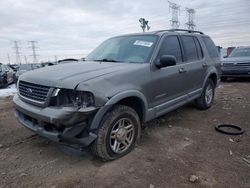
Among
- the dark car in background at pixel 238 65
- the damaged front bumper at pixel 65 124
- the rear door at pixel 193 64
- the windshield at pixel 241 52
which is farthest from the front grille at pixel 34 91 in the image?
the windshield at pixel 241 52

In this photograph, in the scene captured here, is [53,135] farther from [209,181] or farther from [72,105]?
[209,181]

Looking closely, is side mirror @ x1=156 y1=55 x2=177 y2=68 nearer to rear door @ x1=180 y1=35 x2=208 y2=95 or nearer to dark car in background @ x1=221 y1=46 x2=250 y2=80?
rear door @ x1=180 y1=35 x2=208 y2=95

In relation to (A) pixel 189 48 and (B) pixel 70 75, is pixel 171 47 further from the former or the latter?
(B) pixel 70 75

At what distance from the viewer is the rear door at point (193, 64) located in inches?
190

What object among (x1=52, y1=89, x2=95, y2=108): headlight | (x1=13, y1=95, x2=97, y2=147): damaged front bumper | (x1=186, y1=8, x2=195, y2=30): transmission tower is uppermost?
(x1=186, y1=8, x2=195, y2=30): transmission tower

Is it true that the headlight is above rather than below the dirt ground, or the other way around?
above

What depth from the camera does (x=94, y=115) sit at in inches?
113

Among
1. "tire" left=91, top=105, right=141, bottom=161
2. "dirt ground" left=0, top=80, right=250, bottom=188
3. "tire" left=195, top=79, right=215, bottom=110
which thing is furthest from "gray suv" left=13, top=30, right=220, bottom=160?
"tire" left=195, top=79, right=215, bottom=110

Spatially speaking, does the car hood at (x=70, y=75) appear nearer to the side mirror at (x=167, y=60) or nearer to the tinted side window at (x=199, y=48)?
the side mirror at (x=167, y=60)

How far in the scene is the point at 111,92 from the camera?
9.93ft

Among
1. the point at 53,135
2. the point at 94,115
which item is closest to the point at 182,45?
the point at 94,115

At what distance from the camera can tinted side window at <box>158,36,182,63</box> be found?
4132 mm

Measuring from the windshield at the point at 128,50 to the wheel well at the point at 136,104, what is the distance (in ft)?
2.27

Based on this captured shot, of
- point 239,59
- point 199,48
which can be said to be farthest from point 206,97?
point 239,59
